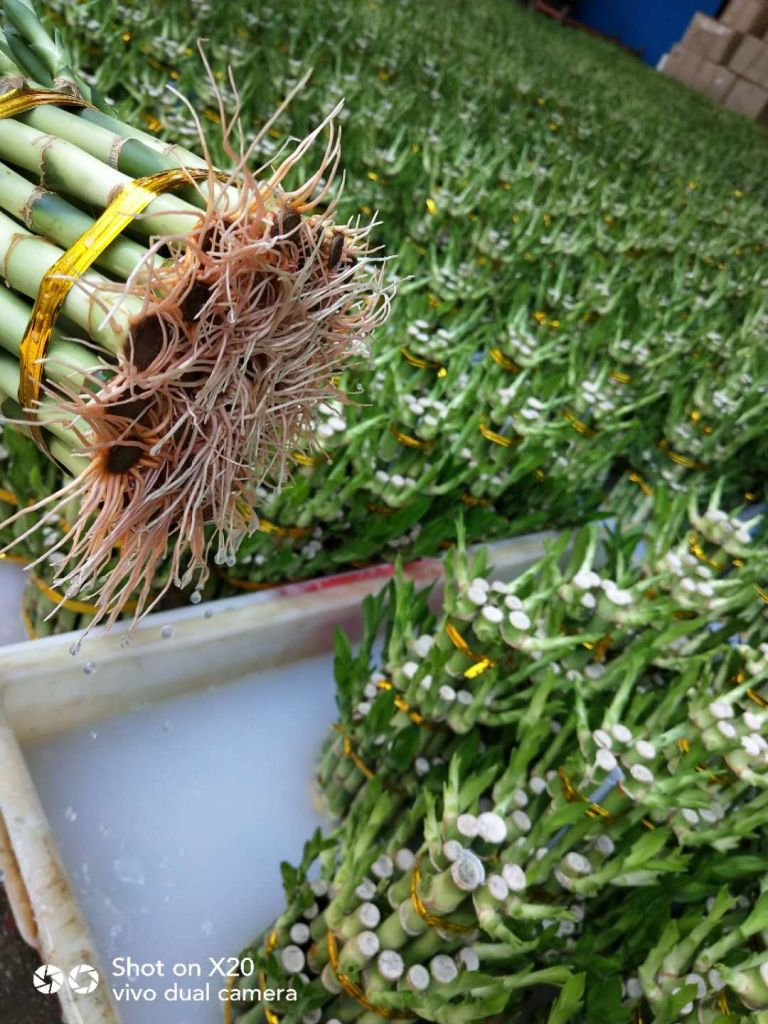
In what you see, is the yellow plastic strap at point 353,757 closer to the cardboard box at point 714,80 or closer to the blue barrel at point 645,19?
the cardboard box at point 714,80

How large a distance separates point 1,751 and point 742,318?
2587 mm

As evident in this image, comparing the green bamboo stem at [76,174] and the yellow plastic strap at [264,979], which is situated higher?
the green bamboo stem at [76,174]

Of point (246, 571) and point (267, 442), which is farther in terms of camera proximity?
point (246, 571)

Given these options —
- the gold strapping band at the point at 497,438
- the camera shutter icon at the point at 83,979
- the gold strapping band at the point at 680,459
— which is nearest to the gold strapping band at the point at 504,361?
the gold strapping band at the point at 497,438

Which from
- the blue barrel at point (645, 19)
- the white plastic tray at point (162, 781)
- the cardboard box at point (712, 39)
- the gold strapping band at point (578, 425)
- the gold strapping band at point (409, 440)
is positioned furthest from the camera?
the blue barrel at point (645, 19)

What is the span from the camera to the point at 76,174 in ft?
1.69

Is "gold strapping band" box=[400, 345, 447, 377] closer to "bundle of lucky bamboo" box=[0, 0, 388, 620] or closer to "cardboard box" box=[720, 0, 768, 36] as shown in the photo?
"bundle of lucky bamboo" box=[0, 0, 388, 620]

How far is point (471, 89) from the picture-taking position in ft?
11.6

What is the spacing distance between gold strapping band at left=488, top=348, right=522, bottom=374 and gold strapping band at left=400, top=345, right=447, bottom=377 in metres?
0.23

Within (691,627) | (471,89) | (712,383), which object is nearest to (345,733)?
(691,627)

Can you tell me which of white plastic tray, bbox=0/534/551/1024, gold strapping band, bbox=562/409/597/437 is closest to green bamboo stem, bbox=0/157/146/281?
white plastic tray, bbox=0/534/551/1024

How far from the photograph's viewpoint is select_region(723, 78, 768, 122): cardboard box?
318 inches

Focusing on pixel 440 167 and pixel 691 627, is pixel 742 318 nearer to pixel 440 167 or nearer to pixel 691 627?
pixel 440 167

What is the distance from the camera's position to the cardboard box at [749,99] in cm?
808
